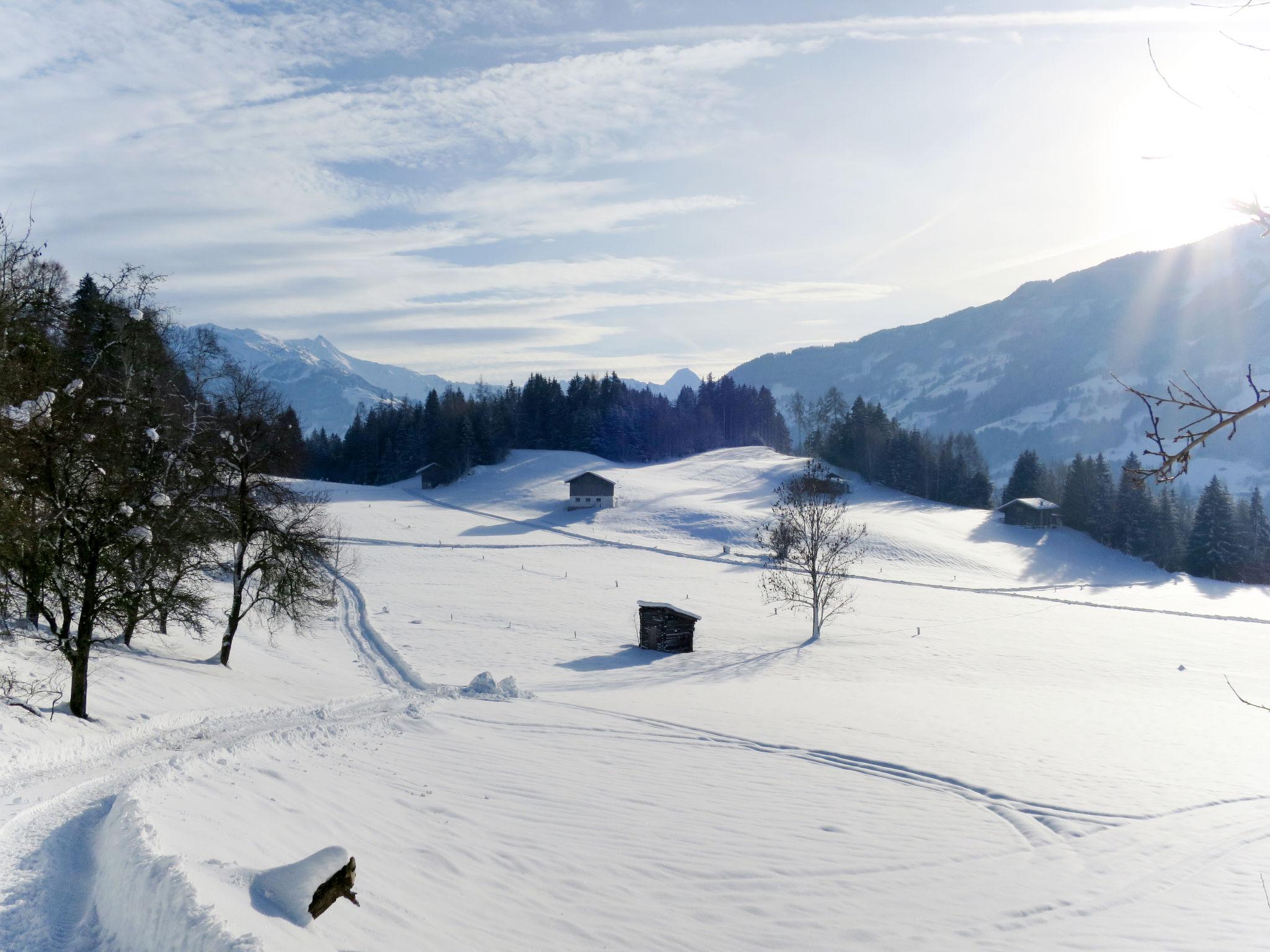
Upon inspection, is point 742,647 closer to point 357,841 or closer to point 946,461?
point 357,841

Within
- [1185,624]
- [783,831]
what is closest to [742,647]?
[783,831]

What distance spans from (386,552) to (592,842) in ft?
159

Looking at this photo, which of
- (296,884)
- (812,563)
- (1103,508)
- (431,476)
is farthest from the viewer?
(431,476)

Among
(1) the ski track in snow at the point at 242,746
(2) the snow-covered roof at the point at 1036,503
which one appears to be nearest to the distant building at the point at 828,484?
(2) the snow-covered roof at the point at 1036,503

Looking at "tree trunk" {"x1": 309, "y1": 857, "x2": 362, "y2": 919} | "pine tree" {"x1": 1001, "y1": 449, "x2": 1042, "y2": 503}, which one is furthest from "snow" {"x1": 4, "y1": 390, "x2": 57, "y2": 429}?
"pine tree" {"x1": 1001, "y1": 449, "x2": 1042, "y2": 503}

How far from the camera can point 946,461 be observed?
9450 cm

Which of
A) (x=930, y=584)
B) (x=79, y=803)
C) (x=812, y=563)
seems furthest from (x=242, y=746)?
(x=930, y=584)

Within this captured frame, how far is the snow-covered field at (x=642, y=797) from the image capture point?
784cm

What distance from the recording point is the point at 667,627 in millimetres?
31031

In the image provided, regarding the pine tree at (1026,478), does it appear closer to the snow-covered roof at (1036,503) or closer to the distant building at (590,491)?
the snow-covered roof at (1036,503)

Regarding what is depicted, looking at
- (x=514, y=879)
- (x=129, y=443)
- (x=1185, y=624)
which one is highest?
(x=129, y=443)

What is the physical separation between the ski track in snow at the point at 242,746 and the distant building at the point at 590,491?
56926mm

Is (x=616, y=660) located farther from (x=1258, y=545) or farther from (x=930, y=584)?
(x=1258, y=545)

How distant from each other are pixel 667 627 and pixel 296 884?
24.8 m
